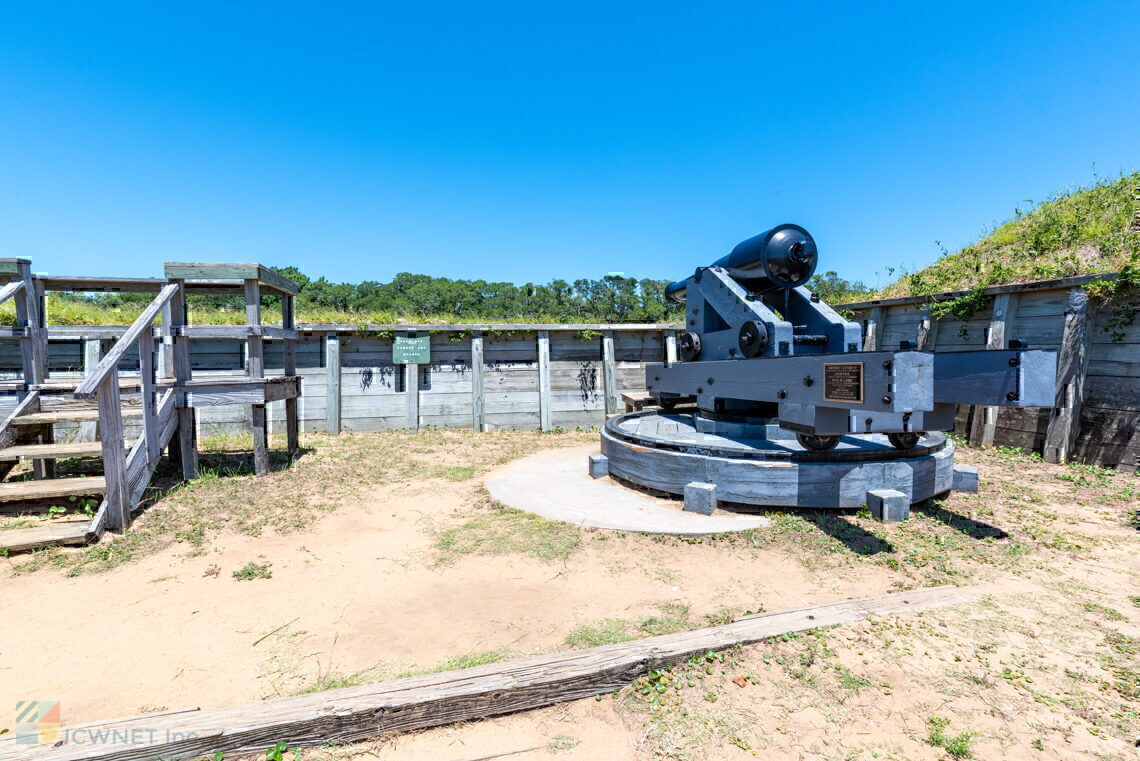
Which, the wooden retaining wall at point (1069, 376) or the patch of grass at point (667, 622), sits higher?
the wooden retaining wall at point (1069, 376)

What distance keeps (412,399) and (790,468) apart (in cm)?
771

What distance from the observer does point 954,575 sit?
3.51 metres

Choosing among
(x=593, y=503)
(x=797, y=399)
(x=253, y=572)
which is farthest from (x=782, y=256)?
(x=253, y=572)

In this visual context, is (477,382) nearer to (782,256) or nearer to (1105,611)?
(782,256)

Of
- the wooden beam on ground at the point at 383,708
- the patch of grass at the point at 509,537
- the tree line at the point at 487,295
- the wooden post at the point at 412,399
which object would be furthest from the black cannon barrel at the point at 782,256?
the tree line at the point at 487,295

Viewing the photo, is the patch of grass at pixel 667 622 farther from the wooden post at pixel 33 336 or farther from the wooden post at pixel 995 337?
the wooden post at pixel 995 337

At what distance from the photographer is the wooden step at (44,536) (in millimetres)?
3979

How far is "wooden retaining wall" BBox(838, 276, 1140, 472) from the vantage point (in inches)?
255

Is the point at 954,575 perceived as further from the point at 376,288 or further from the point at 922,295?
the point at 376,288

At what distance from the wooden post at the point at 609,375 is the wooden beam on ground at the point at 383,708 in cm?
868

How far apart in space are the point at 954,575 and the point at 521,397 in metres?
8.28

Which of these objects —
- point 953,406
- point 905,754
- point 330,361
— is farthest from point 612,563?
point 330,361

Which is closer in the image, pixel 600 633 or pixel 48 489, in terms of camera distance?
pixel 600 633

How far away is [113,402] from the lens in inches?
181
